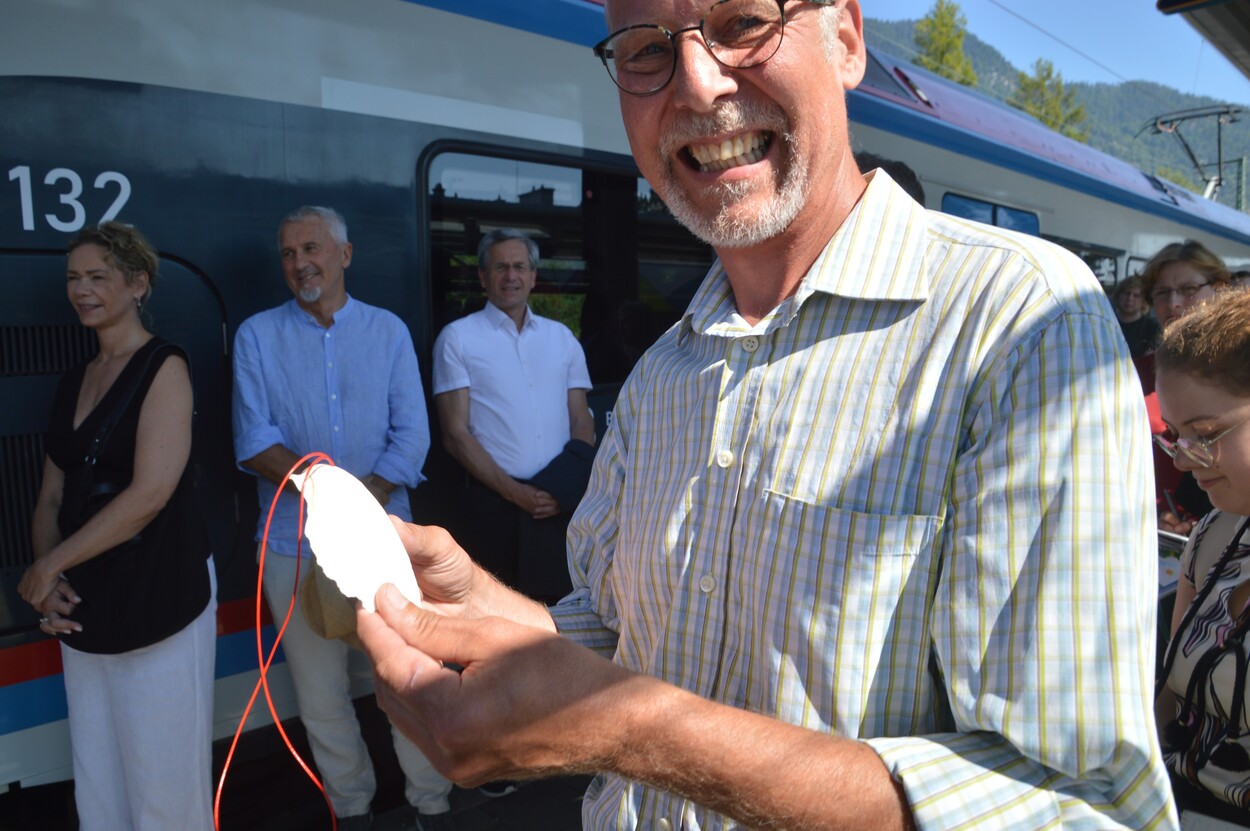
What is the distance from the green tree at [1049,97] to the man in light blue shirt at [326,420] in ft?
159

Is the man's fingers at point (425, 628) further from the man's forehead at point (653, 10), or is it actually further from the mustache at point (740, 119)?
the man's forehead at point (653, 10)

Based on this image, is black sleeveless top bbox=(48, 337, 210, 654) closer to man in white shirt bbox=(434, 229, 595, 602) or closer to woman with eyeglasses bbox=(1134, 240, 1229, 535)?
man in white shirt bbox=(434, 229, 595, 602)

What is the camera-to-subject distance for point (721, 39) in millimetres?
1232

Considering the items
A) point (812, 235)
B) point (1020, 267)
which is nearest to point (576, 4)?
point (812, 235)

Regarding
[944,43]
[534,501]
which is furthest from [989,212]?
[944,43]

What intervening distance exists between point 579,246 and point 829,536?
3.18 metres

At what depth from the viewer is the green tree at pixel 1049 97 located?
148ft

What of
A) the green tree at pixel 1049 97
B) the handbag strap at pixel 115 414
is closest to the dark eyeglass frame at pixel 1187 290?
the handbag strap at pixel 115 414

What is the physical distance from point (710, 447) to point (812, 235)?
1.07 ft

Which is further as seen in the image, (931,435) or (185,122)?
(185,122)

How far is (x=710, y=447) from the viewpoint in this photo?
48.3 inches

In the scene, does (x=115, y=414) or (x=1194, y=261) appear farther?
(x=1194, y=261)

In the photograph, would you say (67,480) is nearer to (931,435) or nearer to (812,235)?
(812,235)

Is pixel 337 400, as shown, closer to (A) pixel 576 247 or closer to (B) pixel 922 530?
(A) pixel 576 247
